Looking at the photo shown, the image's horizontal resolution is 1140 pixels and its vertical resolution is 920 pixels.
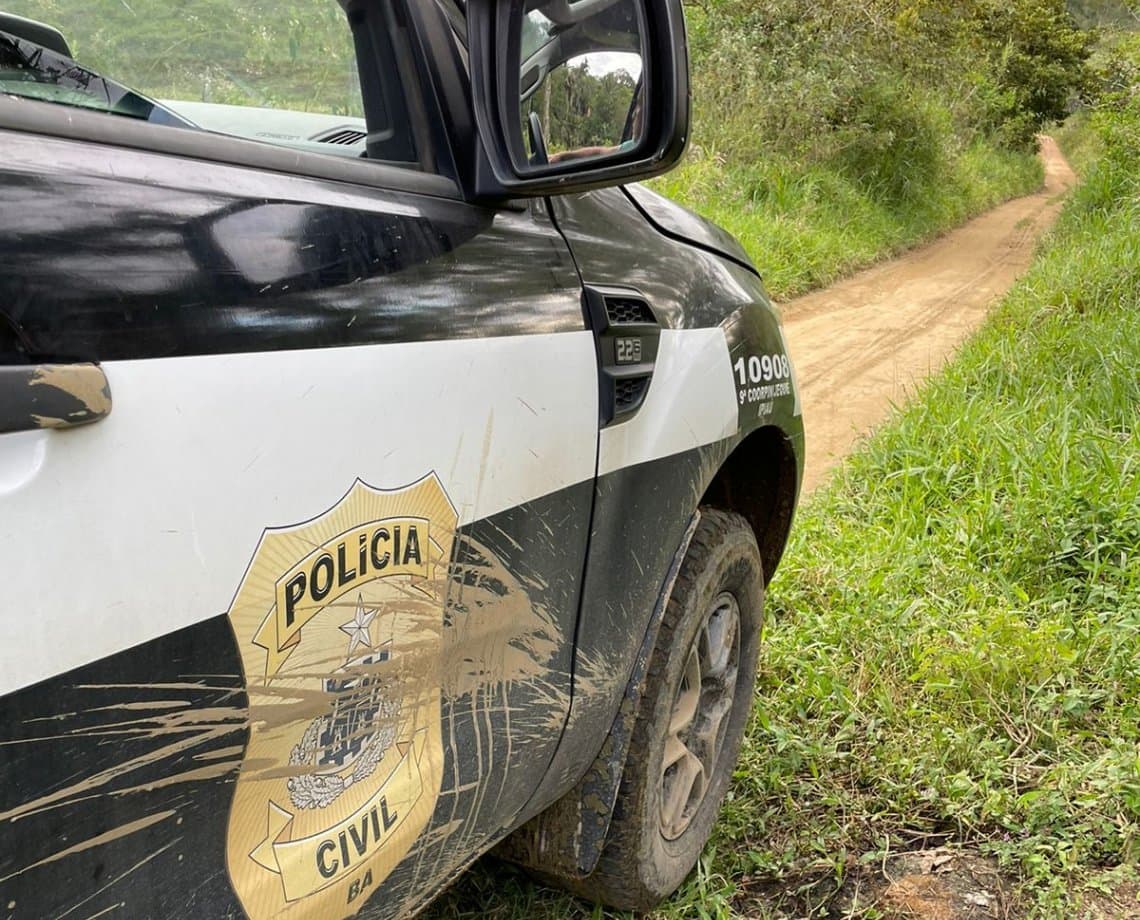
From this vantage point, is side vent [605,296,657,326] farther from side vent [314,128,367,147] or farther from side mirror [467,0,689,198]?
side vent [314,128,367,147]

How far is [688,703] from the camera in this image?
232 centimetres

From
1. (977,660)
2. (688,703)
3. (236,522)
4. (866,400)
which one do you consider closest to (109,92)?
(236,522)

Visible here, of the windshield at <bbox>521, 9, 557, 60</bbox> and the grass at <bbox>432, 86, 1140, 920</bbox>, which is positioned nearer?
the windshield at <bbox>521, 9, 557, 60</bbox>

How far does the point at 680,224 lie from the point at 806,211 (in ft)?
31.9

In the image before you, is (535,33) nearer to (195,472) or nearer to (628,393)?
(628,393)

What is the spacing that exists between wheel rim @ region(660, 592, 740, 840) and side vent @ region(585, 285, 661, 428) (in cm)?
67

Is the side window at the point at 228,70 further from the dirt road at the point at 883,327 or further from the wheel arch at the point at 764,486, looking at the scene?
the dirt road at the point at 883,327

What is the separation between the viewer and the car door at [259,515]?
89 cm

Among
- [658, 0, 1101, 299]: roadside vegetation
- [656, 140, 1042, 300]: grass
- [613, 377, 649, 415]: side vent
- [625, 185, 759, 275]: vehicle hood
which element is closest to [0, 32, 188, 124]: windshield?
[613, 377, 649, 415]: side vent

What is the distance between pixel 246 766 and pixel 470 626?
0.40 meters

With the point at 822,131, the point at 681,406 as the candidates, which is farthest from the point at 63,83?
the point at 822,131

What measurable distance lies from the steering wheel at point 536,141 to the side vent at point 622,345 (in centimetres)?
22

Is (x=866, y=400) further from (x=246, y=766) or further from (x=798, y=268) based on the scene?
(x=246, y=766)

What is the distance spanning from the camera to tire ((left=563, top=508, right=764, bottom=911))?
2.08 m
